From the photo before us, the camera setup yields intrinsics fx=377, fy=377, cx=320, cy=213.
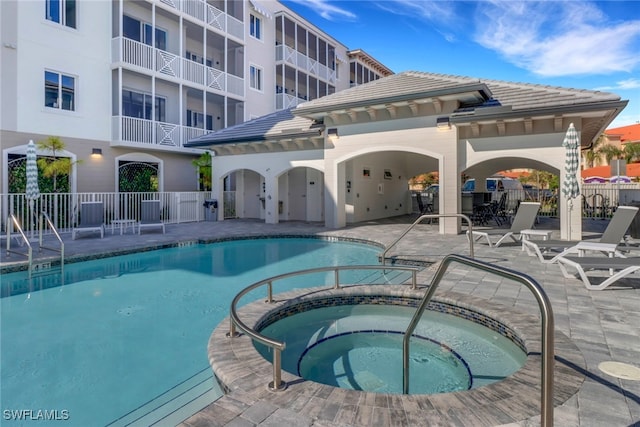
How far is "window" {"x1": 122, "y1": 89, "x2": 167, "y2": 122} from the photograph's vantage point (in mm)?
17609

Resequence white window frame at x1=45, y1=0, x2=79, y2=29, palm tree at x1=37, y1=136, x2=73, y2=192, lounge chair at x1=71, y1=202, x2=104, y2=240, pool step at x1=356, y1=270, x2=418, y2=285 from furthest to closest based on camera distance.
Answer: white window frame at x1=45, y1=0, x2=79, y2=29 < palm tree at x1=37, y1=136, x2=73, y2=192 < lounge chair at x1=71, y1=202, x2=104, y2=240 < pool step at x1=356, y1=270, x2=418, y2=285

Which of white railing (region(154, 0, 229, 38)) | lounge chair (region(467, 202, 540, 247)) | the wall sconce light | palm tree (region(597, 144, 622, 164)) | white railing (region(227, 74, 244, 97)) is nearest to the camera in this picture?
lounge chair (region(467, 202, 540, 247))

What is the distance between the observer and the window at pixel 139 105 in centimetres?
1761

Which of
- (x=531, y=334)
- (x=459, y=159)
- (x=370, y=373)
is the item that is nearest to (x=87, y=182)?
(x=459, y=159)

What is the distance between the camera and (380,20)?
1794 centimetres

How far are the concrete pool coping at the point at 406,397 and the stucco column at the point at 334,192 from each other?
36.4ft

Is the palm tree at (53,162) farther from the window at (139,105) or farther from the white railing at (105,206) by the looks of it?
the window at (139,105)

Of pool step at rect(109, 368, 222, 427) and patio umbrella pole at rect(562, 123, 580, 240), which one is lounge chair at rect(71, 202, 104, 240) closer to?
pool step at rect(109, 368, 222, 427)

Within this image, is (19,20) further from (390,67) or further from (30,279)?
(390,67)

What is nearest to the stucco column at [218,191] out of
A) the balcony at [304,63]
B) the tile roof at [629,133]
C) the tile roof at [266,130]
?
the tile roof at [266,130]

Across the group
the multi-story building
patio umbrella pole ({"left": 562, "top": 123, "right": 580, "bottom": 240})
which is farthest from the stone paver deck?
the multi-story building

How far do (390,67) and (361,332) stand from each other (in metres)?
40.2

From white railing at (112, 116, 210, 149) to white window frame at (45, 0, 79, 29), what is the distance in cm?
396
